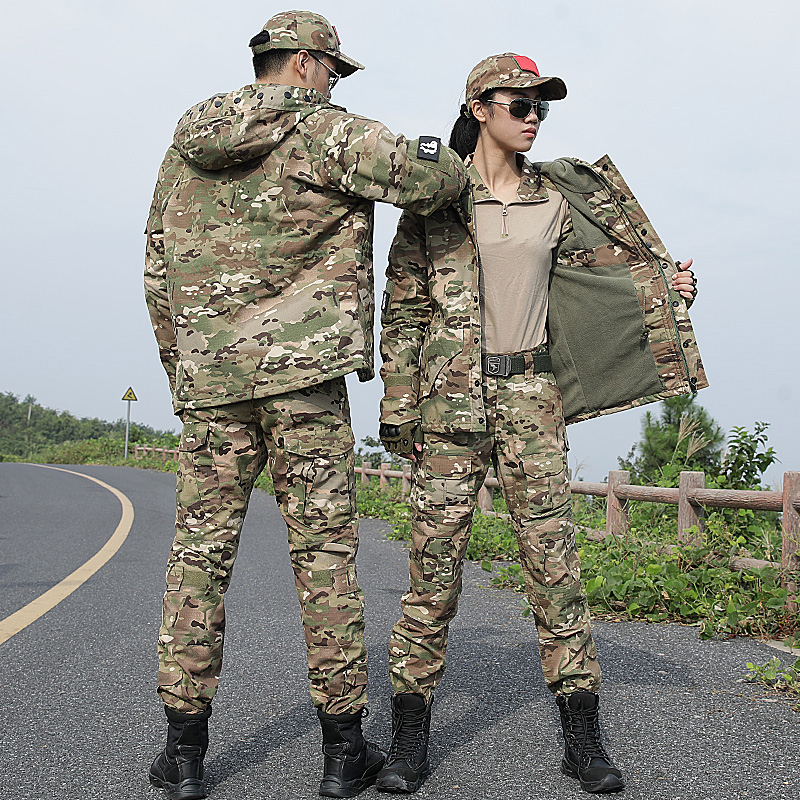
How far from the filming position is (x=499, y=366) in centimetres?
288

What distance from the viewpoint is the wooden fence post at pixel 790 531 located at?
5.20 metres

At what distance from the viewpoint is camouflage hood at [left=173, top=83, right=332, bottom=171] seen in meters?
2.49

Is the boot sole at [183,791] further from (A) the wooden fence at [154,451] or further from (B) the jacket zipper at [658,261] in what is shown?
(A) the wooden fence at [154,451]

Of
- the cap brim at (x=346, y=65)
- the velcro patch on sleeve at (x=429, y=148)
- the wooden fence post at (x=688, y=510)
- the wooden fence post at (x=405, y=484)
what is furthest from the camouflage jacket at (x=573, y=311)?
the wooden fence post at (x=405, y=484)

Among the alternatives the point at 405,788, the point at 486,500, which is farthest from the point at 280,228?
the point at 486,500

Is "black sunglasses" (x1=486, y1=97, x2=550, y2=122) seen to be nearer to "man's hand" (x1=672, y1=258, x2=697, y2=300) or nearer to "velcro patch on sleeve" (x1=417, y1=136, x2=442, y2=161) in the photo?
"velcro patch on sleeve" (x1=417, y1=136, x2=442, y2=161)

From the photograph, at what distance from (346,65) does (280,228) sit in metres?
0.61

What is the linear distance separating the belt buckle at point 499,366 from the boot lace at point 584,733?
1130mm

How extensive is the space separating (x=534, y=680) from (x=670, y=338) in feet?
5.71

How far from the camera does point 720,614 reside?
16.9 feet

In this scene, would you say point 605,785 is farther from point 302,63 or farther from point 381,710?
point 302,63

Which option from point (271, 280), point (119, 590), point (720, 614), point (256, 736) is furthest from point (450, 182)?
point (119, 590)

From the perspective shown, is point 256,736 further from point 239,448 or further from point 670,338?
point 670,338

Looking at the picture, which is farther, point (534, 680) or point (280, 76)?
point (534, 680)
